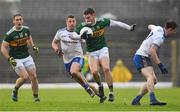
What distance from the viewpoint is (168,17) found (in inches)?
1558

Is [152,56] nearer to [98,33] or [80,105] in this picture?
[80,105]

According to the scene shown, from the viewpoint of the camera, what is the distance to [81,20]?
1527 inches

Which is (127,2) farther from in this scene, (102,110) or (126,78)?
(102,110)

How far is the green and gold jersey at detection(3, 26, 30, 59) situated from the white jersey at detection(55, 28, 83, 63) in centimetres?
86

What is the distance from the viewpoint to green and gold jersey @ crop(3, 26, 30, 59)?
17.6 m

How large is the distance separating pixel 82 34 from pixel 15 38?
7.81ft

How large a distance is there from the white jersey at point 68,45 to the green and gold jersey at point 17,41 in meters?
0.86

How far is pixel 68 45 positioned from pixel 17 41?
4.34 ft

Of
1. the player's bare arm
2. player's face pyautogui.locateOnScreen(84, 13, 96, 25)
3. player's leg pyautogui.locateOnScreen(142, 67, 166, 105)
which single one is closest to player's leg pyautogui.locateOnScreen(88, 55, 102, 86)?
player's face pyautogui.locateOnScreen(84, 13, 96, 25)

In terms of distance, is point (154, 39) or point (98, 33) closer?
point (154, 39)

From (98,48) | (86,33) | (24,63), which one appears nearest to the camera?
(86,33)

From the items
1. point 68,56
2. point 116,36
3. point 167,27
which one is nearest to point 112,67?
point 116,36

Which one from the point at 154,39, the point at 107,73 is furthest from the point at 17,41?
the point at 154,39

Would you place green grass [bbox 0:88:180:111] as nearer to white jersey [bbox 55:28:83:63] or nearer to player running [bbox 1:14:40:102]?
player running [bbox 1:14:40:102]
